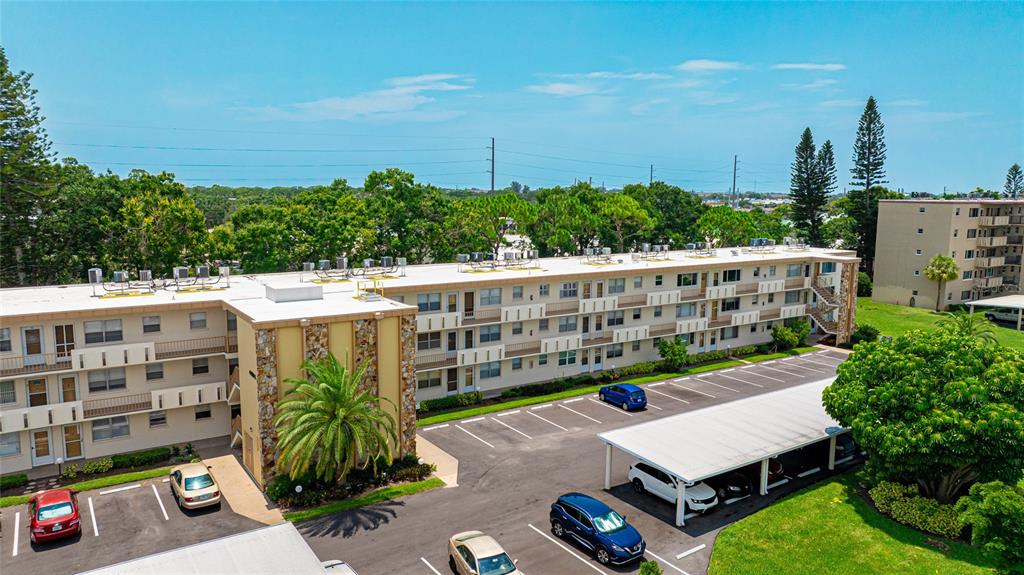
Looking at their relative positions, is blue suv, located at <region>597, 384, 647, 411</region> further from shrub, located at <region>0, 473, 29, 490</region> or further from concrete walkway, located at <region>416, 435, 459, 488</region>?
shrub, located at <region>0, 473, 29, 490</region>

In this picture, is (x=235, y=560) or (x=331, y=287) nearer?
(x=235, y=560)

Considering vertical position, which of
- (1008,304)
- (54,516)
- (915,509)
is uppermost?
(1008,304)

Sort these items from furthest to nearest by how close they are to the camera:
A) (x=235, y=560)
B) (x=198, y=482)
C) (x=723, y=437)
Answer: (x=723, y=437)
(x=198, y=482)
(x=235, y=560)

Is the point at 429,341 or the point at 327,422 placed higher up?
the point at 429,341

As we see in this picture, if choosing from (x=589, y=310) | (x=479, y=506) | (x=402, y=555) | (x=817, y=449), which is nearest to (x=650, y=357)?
(x=589, y=310)

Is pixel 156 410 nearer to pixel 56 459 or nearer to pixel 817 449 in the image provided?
pixel 56 459

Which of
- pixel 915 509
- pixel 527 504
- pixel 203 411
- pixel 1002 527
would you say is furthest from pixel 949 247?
pixel 203 411

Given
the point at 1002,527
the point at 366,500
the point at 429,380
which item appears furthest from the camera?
the point at 429,380

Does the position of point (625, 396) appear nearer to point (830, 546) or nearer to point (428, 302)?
point (428, 302)
